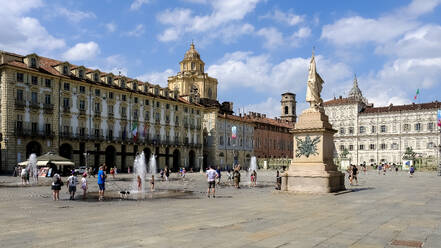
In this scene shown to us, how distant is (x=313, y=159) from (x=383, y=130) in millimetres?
88991

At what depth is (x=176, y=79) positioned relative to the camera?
99.2 m

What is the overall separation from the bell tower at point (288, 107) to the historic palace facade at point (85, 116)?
6141 cm

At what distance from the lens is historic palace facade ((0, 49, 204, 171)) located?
49.0 metres

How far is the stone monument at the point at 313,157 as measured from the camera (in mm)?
19719

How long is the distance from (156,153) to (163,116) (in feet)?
21.5

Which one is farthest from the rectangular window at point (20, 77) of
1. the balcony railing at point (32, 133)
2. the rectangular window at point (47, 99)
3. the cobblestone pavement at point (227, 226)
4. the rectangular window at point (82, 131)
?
the cobblestone pavement at point (227, 226)

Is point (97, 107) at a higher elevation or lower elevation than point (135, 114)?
higher

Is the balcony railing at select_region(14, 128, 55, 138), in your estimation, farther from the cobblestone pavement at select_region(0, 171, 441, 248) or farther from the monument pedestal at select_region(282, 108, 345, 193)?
the monument pedestal at select_region(282, 108, 345, 193)

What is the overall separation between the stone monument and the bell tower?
111 m

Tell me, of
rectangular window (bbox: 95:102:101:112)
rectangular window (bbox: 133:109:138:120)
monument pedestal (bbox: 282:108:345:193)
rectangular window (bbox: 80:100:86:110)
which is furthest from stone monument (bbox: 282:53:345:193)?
rectangular window (bbox: 133:109:138:120)

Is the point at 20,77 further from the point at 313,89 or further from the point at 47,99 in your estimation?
the point at 313,89

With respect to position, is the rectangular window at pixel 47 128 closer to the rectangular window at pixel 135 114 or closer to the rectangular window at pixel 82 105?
the rectangular window at pixel 82 105

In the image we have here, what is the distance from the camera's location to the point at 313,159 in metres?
20.2

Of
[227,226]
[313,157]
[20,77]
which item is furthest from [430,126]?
[227,226]
